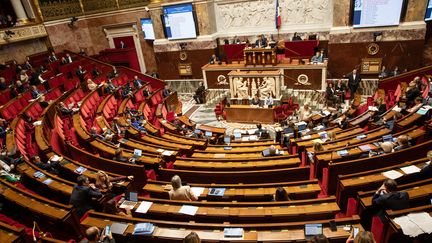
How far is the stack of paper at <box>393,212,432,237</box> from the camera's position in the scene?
3.10m

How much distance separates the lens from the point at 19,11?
45.8 feet

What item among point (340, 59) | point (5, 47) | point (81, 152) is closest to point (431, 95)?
point (340, 59)

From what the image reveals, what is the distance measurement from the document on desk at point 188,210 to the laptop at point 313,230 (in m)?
1.55

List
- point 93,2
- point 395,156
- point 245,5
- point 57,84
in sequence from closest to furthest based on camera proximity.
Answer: point 395,156 < point 57,84 < point 245,5 < point 93,2

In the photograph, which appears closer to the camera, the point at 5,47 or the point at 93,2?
the point at 5,47

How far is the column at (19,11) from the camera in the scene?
544 inches

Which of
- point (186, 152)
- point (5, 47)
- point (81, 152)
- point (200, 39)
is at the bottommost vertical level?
point (186, 152)

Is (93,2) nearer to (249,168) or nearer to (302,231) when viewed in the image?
(249,168)

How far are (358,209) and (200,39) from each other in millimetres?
12095

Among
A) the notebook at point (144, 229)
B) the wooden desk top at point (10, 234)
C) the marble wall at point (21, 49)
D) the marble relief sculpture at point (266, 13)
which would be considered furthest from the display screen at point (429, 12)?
the marble wall at point (21, 49)

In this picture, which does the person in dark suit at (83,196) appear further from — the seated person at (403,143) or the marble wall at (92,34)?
the marble wall at (92,34)

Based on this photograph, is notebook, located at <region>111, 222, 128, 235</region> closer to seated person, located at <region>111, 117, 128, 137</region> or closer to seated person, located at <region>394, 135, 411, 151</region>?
seated person, located at <region>111, 117, 128, 137</region>

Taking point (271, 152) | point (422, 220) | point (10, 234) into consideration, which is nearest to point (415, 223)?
point (422, 220)

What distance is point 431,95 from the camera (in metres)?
7.26
